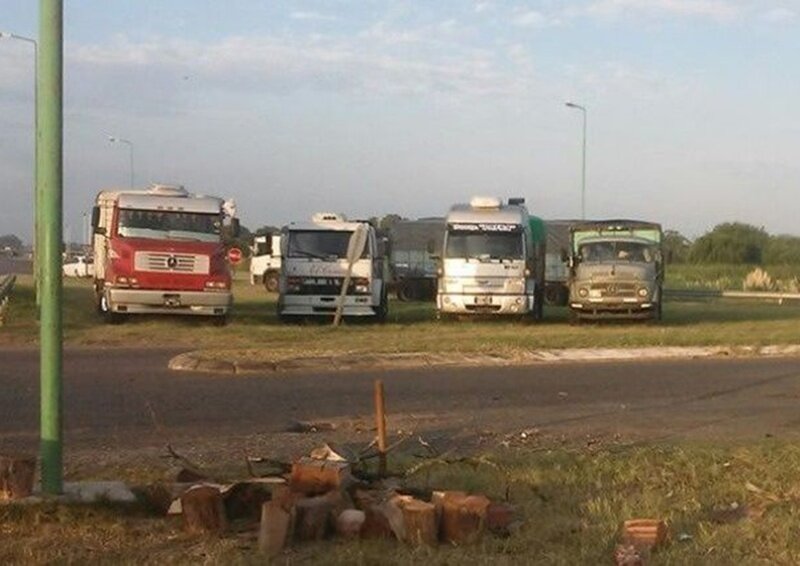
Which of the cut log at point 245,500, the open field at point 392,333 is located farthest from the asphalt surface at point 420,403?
the cut log at point 245,500

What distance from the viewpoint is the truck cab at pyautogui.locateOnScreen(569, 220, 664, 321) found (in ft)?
107

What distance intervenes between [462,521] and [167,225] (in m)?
22.5

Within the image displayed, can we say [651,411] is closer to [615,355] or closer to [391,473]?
[391,473]

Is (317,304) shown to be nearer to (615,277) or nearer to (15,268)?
(615,277)

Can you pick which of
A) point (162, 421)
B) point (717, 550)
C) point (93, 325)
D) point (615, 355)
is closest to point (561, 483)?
point (717, 550)

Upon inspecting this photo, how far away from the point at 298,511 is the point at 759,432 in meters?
7.20

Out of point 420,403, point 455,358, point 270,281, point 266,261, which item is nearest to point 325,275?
point 455,358

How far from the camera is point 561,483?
10.1 metres

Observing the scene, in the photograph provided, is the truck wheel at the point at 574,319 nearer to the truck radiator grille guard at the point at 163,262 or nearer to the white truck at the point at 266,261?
the truck radiator grille guard at the point at 163,262

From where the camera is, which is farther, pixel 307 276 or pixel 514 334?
pixel 307 276

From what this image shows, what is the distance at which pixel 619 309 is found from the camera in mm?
32594

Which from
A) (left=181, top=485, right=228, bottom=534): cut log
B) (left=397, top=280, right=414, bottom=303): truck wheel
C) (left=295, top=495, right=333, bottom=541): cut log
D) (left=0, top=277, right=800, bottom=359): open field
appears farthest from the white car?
(left=295, top=495, right=333, bottom=541): cut log

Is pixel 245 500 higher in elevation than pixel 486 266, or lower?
lower

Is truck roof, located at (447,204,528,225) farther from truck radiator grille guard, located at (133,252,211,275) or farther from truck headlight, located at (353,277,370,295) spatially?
truck radiator grille guard, located at (133,252,211,275)
